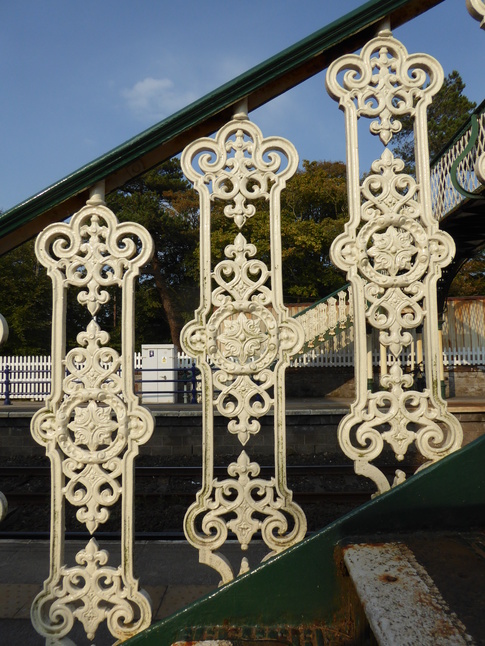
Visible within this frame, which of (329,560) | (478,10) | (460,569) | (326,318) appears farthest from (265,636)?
(326,318)

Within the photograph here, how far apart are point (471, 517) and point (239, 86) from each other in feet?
5.78

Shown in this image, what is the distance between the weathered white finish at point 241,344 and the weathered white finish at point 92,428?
26 centimetres

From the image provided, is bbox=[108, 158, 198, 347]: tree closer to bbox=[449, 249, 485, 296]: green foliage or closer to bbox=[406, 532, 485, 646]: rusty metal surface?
bbox=[449, 249, 485, 296]: green foliage

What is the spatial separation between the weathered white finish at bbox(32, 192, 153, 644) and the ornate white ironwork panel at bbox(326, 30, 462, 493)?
0.80m

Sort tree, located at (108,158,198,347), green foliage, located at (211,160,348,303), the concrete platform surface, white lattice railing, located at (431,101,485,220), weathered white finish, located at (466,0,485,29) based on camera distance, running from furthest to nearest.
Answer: tree, located at (108,158,198,347) → green foliage, located at (211,160,348,303) → white lattice railing, located at (431,101,485,220) → the concrete platform surface → weathered white finish, located at (466,0,485,29)

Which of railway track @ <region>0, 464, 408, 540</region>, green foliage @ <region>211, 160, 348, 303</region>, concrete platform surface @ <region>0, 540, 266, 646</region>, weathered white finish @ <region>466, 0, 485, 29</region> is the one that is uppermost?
green foliage @ <region>211, 160, 348, 303</region>

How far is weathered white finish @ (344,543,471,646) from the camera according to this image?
922mm

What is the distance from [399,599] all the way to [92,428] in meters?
1.11

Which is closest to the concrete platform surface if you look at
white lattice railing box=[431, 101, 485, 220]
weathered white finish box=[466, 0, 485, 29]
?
weathered white finish box=[466, 0, 485, 29]

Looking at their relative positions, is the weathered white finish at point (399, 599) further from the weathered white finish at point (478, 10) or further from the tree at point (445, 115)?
the tree at point (445, 115)

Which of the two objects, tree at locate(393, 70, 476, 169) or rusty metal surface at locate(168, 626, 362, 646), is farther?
tree at locate(393, 70, 476, 169)

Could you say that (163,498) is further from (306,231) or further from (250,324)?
(306,231)

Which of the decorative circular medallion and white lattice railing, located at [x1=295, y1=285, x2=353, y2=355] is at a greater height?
white lattice railing, located at [x1=295, y1=285, x2=353, y2=355]

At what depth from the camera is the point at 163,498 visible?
231 inches
